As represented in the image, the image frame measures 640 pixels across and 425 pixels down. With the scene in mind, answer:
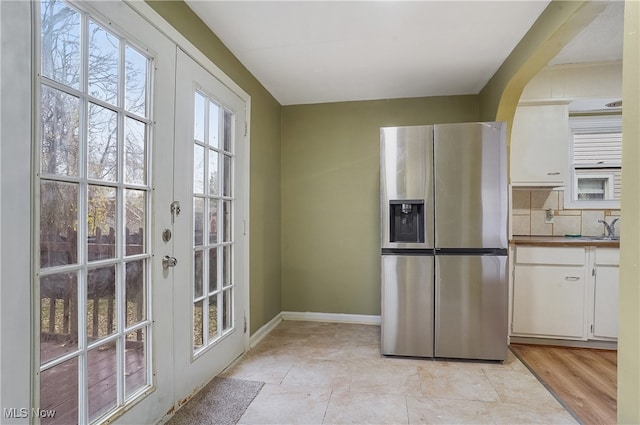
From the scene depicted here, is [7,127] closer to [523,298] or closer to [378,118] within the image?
[378,118]

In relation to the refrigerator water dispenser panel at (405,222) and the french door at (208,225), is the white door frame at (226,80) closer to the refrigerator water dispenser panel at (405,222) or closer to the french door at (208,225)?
the french door at (208,225)

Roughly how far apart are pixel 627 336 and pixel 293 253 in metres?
2.84

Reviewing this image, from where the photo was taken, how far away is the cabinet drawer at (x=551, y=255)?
8.86ft

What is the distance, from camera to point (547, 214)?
3.27 metres

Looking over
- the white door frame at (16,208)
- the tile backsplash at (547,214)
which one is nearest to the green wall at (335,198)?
the tile backsplash at (547,214)

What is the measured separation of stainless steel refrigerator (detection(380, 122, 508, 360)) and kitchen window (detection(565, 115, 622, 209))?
5.01ft

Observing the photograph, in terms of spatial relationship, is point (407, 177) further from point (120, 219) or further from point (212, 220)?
point (120, 219)

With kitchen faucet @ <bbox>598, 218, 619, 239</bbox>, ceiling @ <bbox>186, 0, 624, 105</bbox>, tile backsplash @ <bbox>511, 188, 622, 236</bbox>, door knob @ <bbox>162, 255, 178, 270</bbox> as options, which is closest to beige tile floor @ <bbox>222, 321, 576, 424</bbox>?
door knob @ <bbox>162, 255, 178, 270</bbox>

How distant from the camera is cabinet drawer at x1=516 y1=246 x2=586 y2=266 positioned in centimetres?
270

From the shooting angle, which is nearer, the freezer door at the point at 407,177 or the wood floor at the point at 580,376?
the wood floor at the point at 580,376

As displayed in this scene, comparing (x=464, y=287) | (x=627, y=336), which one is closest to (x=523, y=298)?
(x=464, y=287)

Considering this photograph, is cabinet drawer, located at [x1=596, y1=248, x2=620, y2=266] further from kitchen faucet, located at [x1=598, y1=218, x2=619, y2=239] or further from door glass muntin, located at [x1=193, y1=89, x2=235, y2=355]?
door glass muntin, located at [x1=193, y1=89, x2=235, y2=355]

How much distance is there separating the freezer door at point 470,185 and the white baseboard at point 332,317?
135 centimetres

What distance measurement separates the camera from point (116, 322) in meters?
1.44
